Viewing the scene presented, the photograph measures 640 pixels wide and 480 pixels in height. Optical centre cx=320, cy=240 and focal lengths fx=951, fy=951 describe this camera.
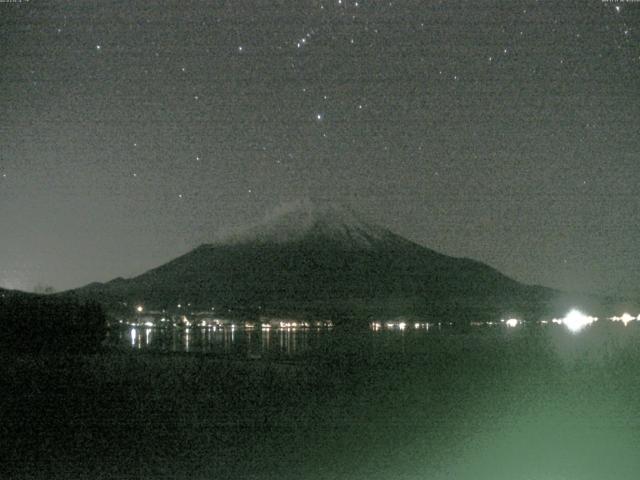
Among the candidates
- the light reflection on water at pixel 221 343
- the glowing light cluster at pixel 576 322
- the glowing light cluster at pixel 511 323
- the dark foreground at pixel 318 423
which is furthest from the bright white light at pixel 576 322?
the dark foreground at pixel 318 423

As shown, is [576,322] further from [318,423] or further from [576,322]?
[318,423]

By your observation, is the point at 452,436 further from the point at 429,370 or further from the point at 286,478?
the point at 429,370

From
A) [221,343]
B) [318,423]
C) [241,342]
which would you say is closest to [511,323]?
[241,342]

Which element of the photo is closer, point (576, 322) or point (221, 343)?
point (221, 343)

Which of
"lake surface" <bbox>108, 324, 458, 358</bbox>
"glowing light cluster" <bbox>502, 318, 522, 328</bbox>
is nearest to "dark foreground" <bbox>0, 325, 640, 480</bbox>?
"lake surface" <bbox>108, 324, 458, 358</bbox>

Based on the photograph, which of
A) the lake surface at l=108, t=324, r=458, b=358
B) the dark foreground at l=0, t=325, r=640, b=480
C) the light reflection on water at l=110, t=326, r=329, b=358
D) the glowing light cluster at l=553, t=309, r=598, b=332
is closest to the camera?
the dark foreground at l=0, t=325, r=640, b=480

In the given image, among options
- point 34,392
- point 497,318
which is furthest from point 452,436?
point 497,318

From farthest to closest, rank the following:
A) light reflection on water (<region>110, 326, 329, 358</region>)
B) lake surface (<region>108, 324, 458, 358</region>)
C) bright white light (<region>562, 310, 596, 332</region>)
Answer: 1. bright white light (<region>562, 310, 596, 332</region>)
2. light reflection on water (<region>110, 326, 329, 358</region>)
3. lake surface (<region>108, 324, 458, 358</region>)

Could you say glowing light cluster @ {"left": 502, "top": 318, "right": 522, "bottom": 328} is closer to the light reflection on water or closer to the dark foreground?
the light reflection on water

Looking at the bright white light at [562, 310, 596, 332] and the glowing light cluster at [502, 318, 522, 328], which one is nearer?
the bright white light at [562, 310, 596, 332]

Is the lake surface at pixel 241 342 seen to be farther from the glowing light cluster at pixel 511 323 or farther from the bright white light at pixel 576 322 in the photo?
the glowing light cluster at pixel 511 323
